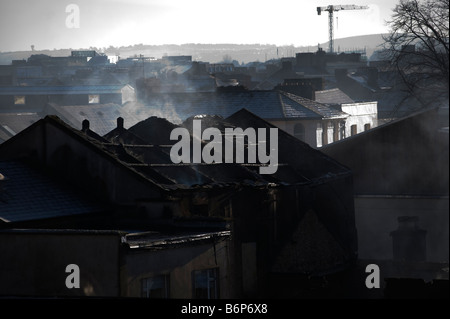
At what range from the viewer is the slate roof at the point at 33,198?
20.8 meters

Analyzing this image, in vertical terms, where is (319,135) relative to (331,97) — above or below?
→ below

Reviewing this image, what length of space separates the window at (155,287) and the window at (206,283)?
3.22 ft

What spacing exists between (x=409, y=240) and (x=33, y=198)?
13897 mm

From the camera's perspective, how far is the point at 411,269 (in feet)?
88.3

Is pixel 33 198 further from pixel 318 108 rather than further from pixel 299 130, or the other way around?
pixel 318 108

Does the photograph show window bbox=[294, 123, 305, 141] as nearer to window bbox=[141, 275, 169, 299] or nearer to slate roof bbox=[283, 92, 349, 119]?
slate roof bbox=[283, 92, 349, 119]

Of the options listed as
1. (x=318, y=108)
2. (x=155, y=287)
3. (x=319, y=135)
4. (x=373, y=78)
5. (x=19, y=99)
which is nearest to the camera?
(x=155, y=287)

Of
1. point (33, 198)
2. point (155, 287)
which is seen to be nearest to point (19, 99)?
point (33, 198)

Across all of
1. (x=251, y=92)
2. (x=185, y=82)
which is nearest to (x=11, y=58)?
(x=185, y=82)

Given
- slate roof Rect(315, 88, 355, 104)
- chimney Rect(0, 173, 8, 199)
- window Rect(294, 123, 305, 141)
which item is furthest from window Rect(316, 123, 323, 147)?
chimney Rect(0, 173, 8, 199)

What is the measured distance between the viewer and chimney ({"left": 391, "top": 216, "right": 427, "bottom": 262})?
2925 centimetres

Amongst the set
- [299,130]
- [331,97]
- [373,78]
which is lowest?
[299,130]

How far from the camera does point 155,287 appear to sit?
1809 cm

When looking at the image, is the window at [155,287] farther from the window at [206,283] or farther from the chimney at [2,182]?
the chimney at [2,182]
